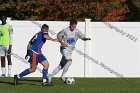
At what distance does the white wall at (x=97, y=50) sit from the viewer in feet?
72.0

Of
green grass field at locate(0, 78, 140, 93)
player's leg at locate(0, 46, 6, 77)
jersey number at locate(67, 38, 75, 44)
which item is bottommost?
green grass field at locate(0, 78, 140, 93)

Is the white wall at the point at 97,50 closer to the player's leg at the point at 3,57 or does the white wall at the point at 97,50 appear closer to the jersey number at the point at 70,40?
the player's leg at the point at 3,57

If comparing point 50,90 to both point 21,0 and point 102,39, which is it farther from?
point 21,0

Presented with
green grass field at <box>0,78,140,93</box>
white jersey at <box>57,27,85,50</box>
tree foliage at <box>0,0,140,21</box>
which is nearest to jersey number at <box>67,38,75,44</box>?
white jersey at <box>57,27,85,50</box>

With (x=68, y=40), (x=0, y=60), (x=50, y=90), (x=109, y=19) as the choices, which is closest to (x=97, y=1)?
(x=109, y=19)

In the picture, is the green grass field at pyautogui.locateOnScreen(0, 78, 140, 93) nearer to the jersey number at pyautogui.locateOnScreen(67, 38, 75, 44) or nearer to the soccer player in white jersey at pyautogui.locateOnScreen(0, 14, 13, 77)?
the jersey number at pyautogui.locateOnScreen(67, 38, 75, 44)

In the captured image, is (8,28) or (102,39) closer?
(8,28)

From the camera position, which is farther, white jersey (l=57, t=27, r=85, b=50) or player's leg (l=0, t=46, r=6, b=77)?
player's leg (l=0, t=46, r=6, b=77)

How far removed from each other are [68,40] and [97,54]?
464 cm

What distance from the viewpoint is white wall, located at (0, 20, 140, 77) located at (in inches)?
864

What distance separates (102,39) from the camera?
22266 millimetres

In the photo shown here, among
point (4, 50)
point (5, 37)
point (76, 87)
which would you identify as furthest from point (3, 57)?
point (76, 87)

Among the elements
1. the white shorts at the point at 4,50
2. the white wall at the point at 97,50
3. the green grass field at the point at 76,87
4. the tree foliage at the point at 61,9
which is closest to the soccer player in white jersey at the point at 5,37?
the white shorts at the point at 4,50

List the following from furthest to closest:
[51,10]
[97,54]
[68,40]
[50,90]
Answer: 1. [51,10]
2. [97,54]
3. [68,40]
4. [50,90]
